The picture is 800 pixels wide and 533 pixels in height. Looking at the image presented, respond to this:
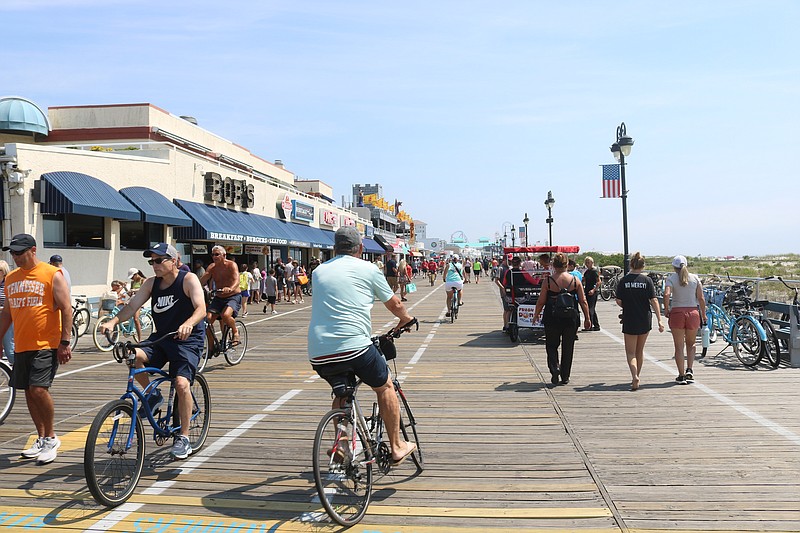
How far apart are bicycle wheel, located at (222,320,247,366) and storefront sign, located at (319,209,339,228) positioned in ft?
107

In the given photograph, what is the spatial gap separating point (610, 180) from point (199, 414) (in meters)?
18.5

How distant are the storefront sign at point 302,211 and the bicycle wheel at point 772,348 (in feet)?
96.7

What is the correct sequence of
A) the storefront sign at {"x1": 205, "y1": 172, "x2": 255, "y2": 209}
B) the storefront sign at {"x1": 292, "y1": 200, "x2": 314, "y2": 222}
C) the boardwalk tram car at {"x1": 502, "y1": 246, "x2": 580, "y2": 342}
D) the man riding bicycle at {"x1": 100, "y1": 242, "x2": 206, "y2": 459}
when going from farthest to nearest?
the storefront sign at {"x1": 292, "y1": 200, "x2": 314, "y2": 222} < the storefront sign at {"x1": 205, "y1": 172, "x2": 255, "y2": 209} < the boardwalk tram car at {"x1": 502, "y1": 246, "x2": 580, "y2": 342} < the man riding bicycle at {"x1": 100, "y1": 242, "x2": 206, "y2": 459}

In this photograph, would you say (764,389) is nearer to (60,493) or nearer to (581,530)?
(581,530)

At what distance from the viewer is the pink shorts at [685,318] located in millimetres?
9023

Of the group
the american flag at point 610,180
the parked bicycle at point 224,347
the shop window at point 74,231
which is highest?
the american flag at point 610,180

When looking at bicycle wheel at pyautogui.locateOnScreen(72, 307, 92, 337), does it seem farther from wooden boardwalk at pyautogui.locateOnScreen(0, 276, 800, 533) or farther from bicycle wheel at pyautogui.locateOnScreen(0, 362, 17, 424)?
bicycle wheel at pyautogui.locateOnScreen(0, 362, 17, 424)

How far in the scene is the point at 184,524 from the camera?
4.27m

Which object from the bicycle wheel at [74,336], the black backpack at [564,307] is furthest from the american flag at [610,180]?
the bicycle wheel at [74,336]

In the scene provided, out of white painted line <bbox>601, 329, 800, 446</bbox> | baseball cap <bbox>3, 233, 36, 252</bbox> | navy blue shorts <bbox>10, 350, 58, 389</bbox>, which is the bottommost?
white painted line <bbox>601, 329, 800, 446</bbox>

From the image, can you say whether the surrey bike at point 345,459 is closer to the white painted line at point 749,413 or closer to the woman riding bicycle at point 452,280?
the white painted line at point 749,413

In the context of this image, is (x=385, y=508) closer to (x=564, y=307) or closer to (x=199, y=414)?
(x=199, y=414)

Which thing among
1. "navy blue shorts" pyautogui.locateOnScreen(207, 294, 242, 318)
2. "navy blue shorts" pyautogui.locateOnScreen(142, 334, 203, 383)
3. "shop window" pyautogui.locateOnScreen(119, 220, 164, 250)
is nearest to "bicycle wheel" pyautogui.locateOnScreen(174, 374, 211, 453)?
"navy blue shorts" pyautogui.locateOnScreen(142, 334, 203, 383)

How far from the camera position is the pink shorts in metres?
9.02
